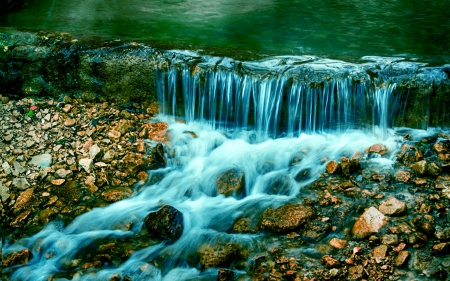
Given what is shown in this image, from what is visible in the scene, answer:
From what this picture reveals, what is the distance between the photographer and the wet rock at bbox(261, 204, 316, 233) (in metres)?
4.23

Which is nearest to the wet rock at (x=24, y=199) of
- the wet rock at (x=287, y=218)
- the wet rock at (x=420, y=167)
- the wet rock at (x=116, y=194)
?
the wet rock at (x=116, y=194)

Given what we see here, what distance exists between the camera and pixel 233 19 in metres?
9.12

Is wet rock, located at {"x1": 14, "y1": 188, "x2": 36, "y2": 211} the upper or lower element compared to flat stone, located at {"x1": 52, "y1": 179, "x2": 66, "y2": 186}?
lower

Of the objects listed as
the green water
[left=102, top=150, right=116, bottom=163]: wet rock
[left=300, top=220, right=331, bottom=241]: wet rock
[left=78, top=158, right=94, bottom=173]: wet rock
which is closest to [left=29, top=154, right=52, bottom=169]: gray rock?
[left=78, top=158, right=94, bottom=173]: wet rock

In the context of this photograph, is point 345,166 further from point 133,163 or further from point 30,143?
point 30,143

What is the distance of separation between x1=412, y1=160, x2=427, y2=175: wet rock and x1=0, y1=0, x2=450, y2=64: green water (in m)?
2.31

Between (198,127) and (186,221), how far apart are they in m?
2.13

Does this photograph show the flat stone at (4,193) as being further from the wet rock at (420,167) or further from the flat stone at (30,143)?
the wet rock at (420,167)

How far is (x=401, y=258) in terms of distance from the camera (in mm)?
3639

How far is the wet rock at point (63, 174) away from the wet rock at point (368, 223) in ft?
11.4

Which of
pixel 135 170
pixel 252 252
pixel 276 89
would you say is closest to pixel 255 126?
pixel 276 89

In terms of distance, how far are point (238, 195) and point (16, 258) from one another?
2.52 meters

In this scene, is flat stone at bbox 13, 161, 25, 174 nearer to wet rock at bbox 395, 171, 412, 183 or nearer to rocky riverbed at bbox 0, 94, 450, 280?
rocky riverbed at bbox 0, 94, 450, 280

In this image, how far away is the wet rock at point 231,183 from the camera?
5039 mm
